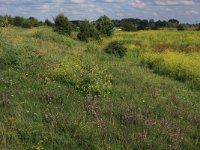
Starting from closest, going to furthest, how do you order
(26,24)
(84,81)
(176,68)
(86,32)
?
(84,81)
(176,68)
(86,32)
(26,24)

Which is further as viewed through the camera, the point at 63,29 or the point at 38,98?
the point at 63,29

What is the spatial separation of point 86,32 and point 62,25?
3.61m

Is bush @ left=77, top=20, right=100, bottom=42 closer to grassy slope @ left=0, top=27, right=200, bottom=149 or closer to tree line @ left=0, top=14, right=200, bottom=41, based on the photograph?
tree line @ left=0, top=14, right=200, bottom=41

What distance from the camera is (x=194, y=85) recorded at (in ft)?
43.2

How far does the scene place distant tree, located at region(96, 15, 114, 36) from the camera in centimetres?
4180

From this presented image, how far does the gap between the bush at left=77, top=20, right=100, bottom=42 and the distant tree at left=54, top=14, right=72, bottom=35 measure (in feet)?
5.39

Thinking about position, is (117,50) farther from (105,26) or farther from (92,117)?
(105,26)

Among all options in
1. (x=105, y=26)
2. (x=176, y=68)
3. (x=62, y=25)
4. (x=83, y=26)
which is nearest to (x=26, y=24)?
(x=105, y=26)

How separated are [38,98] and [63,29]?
94.5 ft

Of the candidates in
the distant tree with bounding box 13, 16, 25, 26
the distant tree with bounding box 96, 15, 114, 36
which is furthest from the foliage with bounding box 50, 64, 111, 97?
the distant tree with bounding box 13, 16, 25, 26

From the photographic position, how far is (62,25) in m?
37.3

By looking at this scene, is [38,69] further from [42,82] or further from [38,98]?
[38,98]

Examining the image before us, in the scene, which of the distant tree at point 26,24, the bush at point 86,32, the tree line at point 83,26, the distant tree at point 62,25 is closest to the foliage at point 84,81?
the tree line at point 83,26

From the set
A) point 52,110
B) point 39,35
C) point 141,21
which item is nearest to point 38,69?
point 52,110
